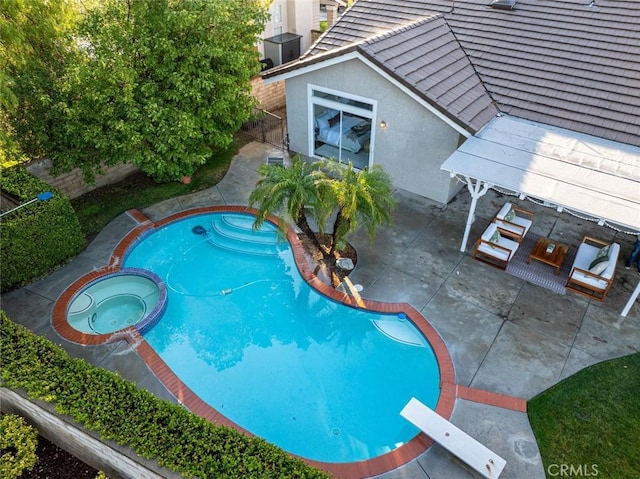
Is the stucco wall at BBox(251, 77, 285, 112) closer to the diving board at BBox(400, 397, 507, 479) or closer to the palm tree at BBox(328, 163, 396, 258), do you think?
the palm tree at BBox(328, 163, 396, 258)

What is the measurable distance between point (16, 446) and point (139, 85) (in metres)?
10.3

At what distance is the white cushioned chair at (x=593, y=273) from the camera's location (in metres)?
12.1

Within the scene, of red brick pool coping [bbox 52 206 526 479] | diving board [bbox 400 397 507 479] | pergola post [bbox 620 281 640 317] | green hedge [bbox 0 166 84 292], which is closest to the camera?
diving board [bbox 400 397 507 479]

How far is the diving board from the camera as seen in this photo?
8516 mm

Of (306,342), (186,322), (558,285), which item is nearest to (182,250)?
(186,322)

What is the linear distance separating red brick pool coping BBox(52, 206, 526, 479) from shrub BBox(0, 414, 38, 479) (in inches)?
102

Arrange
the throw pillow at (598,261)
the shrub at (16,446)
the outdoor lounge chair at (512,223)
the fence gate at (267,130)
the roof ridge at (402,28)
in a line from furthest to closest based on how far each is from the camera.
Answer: the fence gate at (267,130) < the roof ridge at (402,28) < the outdoor lounge chair at (512,223) < the throw pillow at (598,261) < the shrub at (16,446)

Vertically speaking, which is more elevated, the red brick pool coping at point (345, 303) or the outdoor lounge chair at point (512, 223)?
the outdoor lounge chair at point (512, 223)

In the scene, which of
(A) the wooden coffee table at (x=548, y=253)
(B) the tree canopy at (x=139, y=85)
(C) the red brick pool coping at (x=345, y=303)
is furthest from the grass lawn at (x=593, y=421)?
(B) the tree canopy at (x=139, y=85)

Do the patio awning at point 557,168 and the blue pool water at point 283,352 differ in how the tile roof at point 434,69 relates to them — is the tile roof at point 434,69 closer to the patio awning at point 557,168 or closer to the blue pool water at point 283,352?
the patio awning at point 557,168

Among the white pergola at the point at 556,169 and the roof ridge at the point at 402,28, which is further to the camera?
the roof ridge at the point at 402,28

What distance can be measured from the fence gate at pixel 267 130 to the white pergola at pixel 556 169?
916 centimetres

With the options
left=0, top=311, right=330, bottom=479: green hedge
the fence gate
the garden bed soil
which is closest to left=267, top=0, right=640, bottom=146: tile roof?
the fence gate

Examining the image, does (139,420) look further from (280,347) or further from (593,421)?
(593,421)
